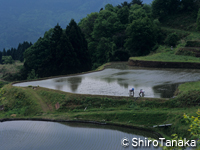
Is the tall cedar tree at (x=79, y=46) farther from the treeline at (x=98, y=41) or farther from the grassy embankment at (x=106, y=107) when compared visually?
the grassy embankment at (x=106, y=107)

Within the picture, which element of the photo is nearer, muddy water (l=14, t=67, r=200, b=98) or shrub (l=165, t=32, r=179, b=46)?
muddy water (l=14, t=67, r=200, b=98)

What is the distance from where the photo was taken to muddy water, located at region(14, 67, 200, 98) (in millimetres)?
23812

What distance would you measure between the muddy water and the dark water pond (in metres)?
5.44

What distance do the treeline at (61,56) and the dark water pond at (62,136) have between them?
25864 mm

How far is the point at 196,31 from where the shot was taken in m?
58.8

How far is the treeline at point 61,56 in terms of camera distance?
45062 millimetres

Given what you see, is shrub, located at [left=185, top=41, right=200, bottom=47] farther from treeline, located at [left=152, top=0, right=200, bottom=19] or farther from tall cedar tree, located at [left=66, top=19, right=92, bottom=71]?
treeline, located at [left=152, top=0, right=200, bottom=19]

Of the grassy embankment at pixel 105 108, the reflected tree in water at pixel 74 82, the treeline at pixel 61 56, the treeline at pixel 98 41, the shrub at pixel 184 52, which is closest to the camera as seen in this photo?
the grassy embankment at pixel 105 108

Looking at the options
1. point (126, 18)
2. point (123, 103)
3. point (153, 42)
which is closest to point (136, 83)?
point (123, 103)

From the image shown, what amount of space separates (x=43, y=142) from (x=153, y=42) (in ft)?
137

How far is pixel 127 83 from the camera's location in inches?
1069

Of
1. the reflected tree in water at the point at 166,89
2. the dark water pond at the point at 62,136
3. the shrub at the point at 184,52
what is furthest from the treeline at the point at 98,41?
the dark water pond at the point at 62,136

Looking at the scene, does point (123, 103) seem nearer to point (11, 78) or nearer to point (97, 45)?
point (11, 78)

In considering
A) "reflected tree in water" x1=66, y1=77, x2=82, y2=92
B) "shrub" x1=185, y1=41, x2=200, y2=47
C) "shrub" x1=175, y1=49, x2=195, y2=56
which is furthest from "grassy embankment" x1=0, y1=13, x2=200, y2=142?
"shrub" x1=185, y1=41, x2=200, y2=47
